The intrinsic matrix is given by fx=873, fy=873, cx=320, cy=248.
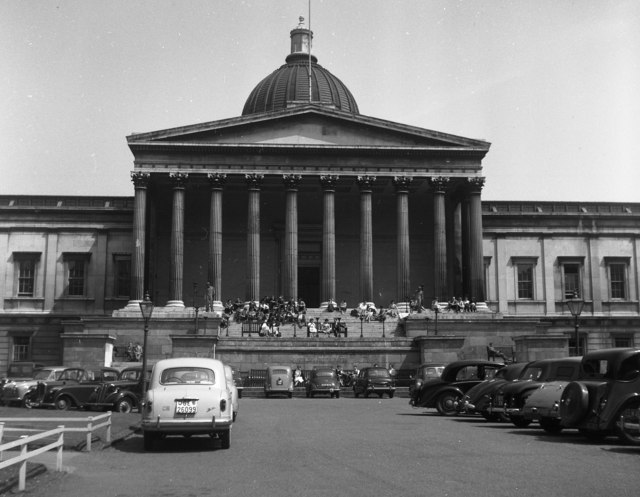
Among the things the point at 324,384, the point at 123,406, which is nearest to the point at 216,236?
the point at 324,384

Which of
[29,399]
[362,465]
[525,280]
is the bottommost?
[362,465]

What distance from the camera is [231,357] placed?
43.8 m

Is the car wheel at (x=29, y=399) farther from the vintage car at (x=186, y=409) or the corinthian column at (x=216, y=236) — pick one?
the corinthian column at (x=216, y=236)

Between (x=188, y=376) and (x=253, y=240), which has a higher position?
(x=253, y=240)

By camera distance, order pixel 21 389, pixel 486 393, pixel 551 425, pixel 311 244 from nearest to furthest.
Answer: pixel 551 425 < pixel 486 393 < pixel 21 389 < pixel 311 244

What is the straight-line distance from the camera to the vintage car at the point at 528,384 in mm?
21656

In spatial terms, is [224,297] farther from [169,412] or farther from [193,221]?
[169,412]

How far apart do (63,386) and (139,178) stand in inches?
983

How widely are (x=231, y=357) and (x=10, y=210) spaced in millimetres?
26296

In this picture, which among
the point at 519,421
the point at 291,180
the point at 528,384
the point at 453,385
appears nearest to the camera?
the point at 528,384

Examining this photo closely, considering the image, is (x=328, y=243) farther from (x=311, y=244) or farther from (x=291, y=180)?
(x=311, y=244)

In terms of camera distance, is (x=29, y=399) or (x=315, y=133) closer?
(x=29, y=399)

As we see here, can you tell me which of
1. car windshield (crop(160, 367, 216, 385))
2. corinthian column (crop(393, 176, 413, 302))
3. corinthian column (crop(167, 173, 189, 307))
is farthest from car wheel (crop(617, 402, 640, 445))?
corinthian column (crop(167, 173, 189, 307))

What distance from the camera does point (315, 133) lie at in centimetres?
5375
